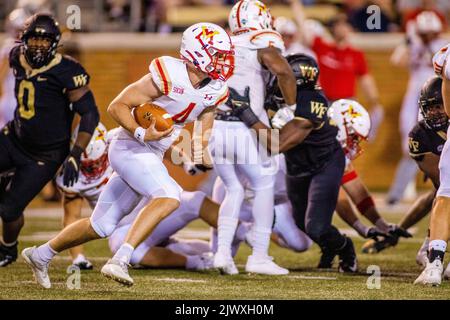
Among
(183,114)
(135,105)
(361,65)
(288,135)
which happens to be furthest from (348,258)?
(361,65)

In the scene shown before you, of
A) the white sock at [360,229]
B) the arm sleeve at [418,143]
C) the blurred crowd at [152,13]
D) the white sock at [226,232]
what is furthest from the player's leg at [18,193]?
the blurred crowd at [152,13]

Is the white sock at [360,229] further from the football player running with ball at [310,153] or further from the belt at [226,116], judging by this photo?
the belt at [226,116]

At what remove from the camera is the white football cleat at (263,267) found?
20.7 feet

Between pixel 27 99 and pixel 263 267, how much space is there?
1.79 m

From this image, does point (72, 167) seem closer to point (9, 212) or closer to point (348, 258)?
point (9, 212)

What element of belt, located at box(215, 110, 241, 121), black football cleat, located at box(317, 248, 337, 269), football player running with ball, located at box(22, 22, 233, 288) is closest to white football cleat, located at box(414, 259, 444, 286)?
black football cleat, located at box(317, 248, 337, 269)

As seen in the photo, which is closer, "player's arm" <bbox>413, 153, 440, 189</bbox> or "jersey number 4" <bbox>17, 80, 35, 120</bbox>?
"player's arm" <bbox>413, 153, 440, 189</bbox>

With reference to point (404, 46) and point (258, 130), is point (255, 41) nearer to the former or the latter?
point (258, 130)

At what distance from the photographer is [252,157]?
21.5 ft

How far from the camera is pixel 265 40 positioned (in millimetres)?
6570

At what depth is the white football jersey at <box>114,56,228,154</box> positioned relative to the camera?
5.46 m

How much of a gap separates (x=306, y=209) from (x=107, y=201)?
162 cm

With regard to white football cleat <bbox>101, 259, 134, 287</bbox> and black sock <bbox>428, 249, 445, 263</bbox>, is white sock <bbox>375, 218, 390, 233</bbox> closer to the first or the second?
black sock <bbox>428, 249, 445, 263</bbox>

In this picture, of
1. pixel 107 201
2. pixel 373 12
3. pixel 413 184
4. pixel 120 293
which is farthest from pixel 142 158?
pixel 373 12
